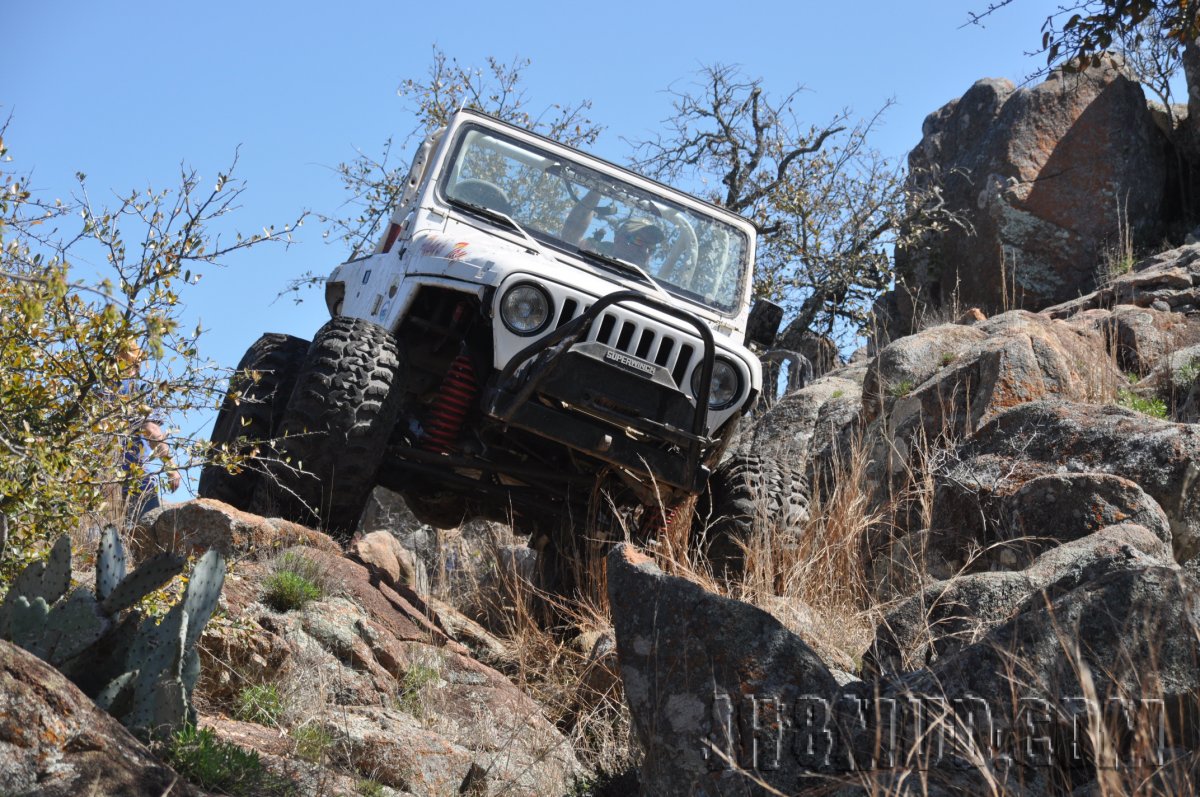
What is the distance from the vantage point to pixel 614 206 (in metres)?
7.20

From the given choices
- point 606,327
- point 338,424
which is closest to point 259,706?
point 338,424

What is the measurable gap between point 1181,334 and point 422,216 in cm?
522

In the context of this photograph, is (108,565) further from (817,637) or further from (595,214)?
(595,214)

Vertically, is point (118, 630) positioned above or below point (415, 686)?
below

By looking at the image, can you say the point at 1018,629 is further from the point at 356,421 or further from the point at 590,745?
the point at 356,421

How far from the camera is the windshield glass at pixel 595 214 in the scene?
694 centimetres

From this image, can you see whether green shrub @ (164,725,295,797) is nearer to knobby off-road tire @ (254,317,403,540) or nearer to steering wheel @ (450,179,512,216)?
knobby off-road tire @ (254,317,403,540)

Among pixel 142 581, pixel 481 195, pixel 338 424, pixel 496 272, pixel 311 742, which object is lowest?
pixel 311 742

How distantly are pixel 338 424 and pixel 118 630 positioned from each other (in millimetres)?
2160

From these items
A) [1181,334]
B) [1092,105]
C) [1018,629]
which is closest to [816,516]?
[1018,629]

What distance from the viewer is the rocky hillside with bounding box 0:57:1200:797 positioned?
2.65 m

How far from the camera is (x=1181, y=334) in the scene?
8797 mm

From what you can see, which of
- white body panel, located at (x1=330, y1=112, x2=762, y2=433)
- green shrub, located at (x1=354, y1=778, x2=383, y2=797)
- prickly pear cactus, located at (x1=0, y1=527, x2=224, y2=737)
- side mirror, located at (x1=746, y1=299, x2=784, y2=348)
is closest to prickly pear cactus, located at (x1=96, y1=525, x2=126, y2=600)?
prickly pear cactus, located at (x1=0, y1=527, x2=224, y2=737)

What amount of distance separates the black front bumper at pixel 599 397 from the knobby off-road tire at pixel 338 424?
1.59 ft
